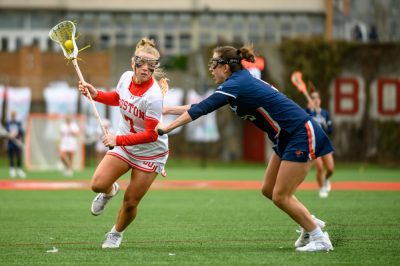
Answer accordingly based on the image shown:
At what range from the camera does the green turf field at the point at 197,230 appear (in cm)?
1033

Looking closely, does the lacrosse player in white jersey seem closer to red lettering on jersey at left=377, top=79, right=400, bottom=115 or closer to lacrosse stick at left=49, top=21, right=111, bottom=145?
lacrosse stick at left=49, top=21, right=111, bottom=145

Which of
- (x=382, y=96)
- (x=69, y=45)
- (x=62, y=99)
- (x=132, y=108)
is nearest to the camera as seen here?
(x=132, y=108)

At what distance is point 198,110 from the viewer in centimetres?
1047

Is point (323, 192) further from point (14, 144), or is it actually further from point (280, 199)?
point (14, 144)

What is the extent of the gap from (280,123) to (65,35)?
3.49 m

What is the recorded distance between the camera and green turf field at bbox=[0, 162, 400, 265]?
1033cm

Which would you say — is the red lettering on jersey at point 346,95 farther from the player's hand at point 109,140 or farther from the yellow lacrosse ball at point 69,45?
the player's hand at point 109,140

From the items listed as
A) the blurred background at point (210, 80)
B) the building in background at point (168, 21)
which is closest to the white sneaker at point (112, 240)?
the blurred background at point (210, 80)

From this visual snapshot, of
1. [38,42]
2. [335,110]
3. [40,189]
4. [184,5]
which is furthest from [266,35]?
[40,189]

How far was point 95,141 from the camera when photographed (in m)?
39.7

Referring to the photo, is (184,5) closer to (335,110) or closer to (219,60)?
(335,110)

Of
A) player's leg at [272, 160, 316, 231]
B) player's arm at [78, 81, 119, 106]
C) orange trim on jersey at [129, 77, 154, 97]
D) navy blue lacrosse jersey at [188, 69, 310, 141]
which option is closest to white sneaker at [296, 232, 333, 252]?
player's leg at [272, 160, 316, 231]

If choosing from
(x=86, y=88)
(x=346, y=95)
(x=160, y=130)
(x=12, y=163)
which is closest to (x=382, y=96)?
(x=346, y=95)

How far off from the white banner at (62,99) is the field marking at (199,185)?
45.4 feet
